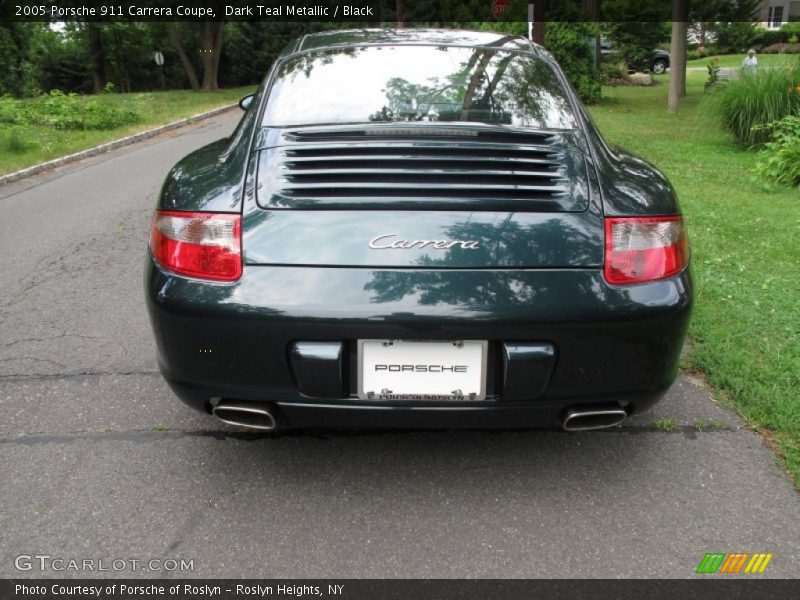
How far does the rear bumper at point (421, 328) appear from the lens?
2.05 meters

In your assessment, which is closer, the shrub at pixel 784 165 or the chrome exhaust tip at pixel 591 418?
the chrome exhaust tip at pixel 591 418

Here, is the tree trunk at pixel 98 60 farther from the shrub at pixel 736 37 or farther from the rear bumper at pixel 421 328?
the rear bumper at pixel 421 328

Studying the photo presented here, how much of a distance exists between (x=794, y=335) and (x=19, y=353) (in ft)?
13.3

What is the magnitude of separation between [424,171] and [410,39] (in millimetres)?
1312

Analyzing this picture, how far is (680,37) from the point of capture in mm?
13852

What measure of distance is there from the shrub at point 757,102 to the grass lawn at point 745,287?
55cm

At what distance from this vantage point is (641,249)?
86.0 inches

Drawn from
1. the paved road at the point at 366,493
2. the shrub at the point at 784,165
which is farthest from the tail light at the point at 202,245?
the shrub at the point at 784,165

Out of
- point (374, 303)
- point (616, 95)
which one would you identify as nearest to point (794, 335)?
point (374, 303)

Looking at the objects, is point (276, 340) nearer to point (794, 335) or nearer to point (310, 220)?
point (310, 220)

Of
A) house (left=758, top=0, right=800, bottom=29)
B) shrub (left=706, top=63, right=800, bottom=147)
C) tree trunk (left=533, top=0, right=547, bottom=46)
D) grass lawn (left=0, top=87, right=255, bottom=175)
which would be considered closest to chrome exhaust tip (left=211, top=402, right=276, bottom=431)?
grass lawn (left=0, top=87, right=255, bottom=175)

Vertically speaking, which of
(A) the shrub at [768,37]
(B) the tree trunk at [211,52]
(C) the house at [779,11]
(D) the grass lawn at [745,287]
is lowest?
(D) the grass lawn at [745,287]

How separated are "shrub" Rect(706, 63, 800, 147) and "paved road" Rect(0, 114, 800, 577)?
7.99m
